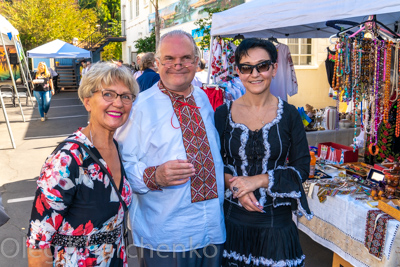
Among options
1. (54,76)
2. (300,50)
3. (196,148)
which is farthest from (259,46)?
(54,76)

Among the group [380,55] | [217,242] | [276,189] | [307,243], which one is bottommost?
[307,243]

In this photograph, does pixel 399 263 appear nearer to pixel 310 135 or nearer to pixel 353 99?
pixel 353 99

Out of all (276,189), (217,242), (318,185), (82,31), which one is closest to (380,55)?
(318,185)

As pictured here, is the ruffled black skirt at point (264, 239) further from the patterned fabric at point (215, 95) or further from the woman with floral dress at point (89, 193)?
the patterned fabric at point (215, 95)

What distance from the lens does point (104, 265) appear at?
1.71 meters

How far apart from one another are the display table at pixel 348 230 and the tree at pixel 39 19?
2608 cm

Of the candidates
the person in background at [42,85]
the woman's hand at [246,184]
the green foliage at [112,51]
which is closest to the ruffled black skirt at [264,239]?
the woman's hand at [246,184]

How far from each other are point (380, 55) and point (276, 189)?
1985mm

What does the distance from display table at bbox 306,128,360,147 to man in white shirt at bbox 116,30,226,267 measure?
3.28 m

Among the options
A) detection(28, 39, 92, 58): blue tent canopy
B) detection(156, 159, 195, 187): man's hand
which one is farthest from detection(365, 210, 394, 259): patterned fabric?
detection(28, 39, 92, 58): blue tent canopy

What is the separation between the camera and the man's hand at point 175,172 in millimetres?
1808

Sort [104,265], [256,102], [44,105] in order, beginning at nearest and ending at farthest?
[104,265]
[256,102]
[44,105]

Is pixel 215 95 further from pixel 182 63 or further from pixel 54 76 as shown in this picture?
pixel 54 76

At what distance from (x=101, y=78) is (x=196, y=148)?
66 cm
